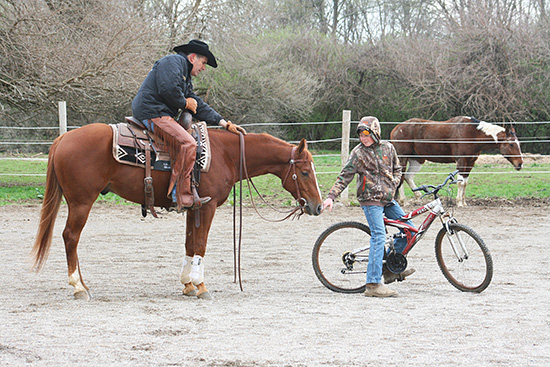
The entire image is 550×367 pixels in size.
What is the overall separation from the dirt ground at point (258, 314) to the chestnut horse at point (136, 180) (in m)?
0.38

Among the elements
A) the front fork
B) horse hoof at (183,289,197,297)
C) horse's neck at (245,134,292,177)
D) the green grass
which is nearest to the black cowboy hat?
horse's neck at (245,134,292,177)

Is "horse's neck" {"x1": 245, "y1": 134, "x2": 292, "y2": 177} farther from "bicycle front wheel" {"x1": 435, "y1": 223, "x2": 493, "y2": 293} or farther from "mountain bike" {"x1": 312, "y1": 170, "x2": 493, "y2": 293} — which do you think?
"bicycle front wheel" {"x1": 435, "y1": 223, "x2": 493, "y2": 293}

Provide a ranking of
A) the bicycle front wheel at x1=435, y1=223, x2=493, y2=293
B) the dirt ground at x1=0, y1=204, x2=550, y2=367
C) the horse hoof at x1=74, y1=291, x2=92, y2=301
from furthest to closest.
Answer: the bicycle front wheel at x1=435, y1=223, x2=493, y2=293 < the horse hoof at x1=74, y1=291, x2=92, y2=301 < the dirt ground at x1=0, y1=204, x2=550, y2=367

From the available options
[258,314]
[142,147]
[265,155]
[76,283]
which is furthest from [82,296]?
[265,155]

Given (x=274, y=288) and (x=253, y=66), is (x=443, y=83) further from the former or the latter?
(x=274, y=288)

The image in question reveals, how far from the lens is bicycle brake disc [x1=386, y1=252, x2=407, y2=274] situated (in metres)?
5.75

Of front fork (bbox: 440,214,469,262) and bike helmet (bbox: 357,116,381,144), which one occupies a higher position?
bike helmet (bbox: 357,116,381,144)

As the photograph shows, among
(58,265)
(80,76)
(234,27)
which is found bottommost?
(58,265)

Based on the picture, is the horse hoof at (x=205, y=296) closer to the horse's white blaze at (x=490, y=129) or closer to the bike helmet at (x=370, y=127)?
the bike helmet at (x=370, y=127)

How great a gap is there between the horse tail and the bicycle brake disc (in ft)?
9.90

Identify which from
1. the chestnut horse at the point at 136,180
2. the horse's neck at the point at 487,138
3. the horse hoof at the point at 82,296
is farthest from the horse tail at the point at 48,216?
the horse's neck at the point at 487,138

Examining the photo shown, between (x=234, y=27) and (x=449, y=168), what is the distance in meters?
7.98

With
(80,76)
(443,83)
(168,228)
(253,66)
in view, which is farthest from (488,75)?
(168,228)

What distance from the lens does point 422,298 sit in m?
5.44
